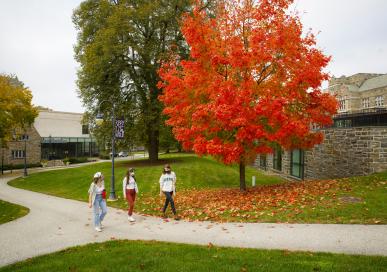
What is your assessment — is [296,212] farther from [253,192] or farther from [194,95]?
[194,95]

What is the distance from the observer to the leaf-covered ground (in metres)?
10.2

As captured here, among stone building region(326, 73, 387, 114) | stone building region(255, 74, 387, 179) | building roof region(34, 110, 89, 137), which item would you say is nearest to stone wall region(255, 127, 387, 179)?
stone building region(255, 74, 387, 179)

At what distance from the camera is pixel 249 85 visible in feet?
44.3

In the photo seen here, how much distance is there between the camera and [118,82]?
2947 cm

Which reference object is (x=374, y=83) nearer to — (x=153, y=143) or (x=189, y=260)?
(x=153, y=143)

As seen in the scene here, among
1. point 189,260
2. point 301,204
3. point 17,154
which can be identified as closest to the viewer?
point 189,260

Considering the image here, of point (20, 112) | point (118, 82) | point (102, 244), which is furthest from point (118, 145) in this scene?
point (102, 244)

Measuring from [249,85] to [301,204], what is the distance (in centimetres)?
541

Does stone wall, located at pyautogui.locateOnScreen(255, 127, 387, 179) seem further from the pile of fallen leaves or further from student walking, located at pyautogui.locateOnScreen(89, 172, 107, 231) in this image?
student walking, located at pyautogui.locateOnScreen(89, 172, 107, 231)

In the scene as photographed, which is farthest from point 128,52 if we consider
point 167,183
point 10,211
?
point 167,183

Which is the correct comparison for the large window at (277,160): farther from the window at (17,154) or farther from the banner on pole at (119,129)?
the window at (17,154)

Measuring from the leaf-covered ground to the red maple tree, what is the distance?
6.90ft

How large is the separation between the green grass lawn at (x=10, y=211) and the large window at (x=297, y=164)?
62.1 ft

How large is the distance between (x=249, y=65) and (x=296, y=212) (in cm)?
646
